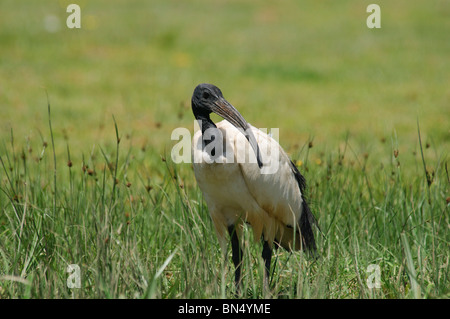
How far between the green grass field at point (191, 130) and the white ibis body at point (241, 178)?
16 centimetres

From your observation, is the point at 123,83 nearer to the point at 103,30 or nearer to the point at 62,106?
the point at 62,106

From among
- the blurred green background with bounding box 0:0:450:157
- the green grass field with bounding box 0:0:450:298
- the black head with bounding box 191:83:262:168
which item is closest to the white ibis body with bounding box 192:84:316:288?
the black head with bounding box 191:83:262:168

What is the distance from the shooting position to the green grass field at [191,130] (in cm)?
348

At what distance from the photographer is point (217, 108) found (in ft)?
12.1

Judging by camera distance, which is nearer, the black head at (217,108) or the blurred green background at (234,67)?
the black head at (217,108)

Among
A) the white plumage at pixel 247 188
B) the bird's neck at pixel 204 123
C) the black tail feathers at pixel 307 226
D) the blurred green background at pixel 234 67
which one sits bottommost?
the black tail feathers at pixel 307 226

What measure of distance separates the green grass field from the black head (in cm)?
40

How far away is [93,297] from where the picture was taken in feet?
10.2

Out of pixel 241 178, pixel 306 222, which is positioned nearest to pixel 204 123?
pixel 241 178

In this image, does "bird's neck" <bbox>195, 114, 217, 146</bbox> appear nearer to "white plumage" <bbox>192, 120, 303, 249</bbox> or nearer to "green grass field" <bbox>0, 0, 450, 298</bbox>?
"white plumage" <bbox>192, 120, 303, 249</bbox>

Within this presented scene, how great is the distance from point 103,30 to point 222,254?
35.5 feet

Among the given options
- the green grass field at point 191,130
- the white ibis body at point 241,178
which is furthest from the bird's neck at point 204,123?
the green grass field at point 191,130

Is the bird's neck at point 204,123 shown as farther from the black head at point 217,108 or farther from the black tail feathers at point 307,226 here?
the black tail feathers at point 307,226
